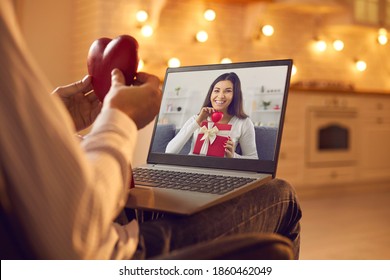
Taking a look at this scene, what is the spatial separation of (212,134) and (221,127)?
0.02m

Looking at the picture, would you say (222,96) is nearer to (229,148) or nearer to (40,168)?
(229,148)

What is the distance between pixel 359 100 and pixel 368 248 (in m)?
2.04

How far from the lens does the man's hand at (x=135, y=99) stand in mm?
611

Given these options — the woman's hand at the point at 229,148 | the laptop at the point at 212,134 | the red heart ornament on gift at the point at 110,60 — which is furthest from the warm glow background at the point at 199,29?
the red heart ornament on gift at the point at 110,60

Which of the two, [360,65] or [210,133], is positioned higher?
[360,65]

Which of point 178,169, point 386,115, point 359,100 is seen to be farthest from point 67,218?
point 386,115

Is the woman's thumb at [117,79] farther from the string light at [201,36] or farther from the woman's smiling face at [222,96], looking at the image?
the string light at [201,36]

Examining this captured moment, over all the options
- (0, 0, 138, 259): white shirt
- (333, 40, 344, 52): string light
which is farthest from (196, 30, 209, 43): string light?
(0, 0, 138, 259): white shirt

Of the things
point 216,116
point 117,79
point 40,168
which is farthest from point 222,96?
point 40,168

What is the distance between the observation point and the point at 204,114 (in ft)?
3.44

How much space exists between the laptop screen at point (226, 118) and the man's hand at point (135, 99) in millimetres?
351

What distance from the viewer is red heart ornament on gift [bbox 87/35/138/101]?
78 cm
